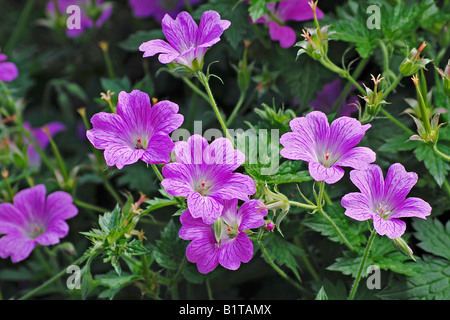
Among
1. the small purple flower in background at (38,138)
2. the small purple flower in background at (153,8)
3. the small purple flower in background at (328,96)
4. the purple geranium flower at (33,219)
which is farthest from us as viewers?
the small purple flower in background at (153,8)

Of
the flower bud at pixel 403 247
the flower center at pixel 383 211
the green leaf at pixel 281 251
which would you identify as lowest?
the green leaf at pixel 281 251

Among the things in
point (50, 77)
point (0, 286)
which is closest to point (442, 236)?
point (0, 286)

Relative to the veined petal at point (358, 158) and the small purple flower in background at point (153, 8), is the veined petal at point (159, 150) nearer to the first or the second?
the veined petal at point (358, 158)

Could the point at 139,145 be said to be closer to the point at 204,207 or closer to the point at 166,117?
the point at 166,117

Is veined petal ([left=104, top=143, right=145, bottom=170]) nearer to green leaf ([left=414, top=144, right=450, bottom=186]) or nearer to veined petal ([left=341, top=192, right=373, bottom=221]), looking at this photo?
veined petal ([left=341, top=192, right=373, bottom=221])

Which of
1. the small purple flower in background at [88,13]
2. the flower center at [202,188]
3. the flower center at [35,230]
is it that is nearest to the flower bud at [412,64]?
the flower center at [202,188]
